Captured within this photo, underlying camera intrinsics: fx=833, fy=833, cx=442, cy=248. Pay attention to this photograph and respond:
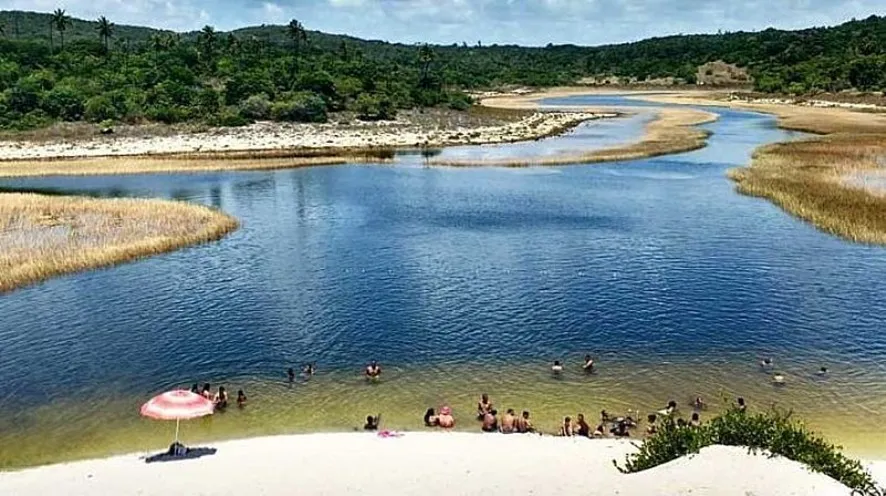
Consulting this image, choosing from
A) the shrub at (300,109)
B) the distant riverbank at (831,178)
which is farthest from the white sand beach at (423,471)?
the shrub at (300,109)

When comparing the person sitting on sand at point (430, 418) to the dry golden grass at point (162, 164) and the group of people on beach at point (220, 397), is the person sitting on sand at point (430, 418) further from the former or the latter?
the dry golden grass at point (162, 164)

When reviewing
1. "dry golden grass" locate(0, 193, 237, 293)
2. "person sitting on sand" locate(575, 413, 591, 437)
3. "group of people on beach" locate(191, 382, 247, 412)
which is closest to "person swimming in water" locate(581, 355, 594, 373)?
"person sitting on sand" locate(575, 413, 591, 437)

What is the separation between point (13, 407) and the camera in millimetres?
31719

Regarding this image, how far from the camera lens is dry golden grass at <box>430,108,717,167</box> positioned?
97.2m

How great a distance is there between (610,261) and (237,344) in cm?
2419

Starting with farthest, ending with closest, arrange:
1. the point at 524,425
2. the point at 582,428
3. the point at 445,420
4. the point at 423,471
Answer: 1. the point at 445,420
2. the point at 524,425
3. the point at 582,428
4. the point at 423,471

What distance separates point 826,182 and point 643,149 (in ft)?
122

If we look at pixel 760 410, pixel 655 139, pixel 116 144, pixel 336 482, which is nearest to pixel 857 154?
pixel 655 139

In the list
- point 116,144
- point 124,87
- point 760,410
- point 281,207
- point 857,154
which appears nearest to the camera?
point 760,410

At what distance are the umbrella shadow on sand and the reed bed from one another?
44864mm

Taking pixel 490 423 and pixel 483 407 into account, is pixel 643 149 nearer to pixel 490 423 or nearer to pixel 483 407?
pixel 483 407

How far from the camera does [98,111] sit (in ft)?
404

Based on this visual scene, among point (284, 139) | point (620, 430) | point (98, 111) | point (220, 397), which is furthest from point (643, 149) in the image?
point (220, 397)

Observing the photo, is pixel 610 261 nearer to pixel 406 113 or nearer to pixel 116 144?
pixel 116 144
